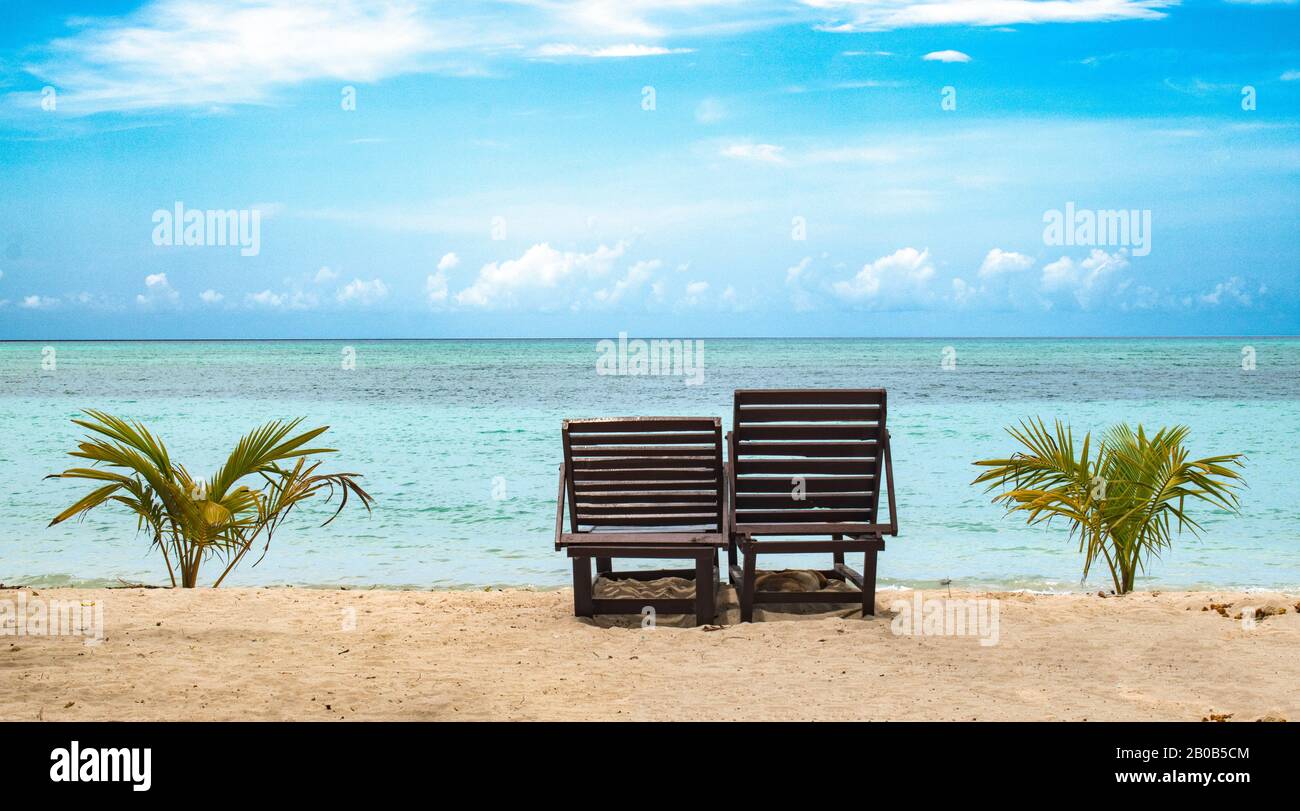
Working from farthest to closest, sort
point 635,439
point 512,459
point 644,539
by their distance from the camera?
1. point 512,459
2. point 635,439
3. point 644,539

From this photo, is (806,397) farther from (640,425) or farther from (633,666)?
(633,666)

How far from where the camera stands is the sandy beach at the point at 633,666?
4.57 meters

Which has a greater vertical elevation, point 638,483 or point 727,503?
point 638,483

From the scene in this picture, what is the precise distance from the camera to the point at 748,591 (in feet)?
20.8

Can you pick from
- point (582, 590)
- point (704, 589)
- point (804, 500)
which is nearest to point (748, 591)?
point (704, 589)

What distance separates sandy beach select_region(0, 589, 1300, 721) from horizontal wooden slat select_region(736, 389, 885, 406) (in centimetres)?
128

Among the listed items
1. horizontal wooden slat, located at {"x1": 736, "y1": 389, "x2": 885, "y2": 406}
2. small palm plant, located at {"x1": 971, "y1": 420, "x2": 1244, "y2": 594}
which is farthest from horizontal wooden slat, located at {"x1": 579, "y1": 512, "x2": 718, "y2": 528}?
small palm plant, located at {"x1": 971, "y1": 420, "x2": 1244, "y2": 594}

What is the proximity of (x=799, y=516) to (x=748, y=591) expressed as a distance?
55 cm

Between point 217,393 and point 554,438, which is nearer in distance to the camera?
point 554,438

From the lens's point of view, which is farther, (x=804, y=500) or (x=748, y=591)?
(x=804, y=500)
